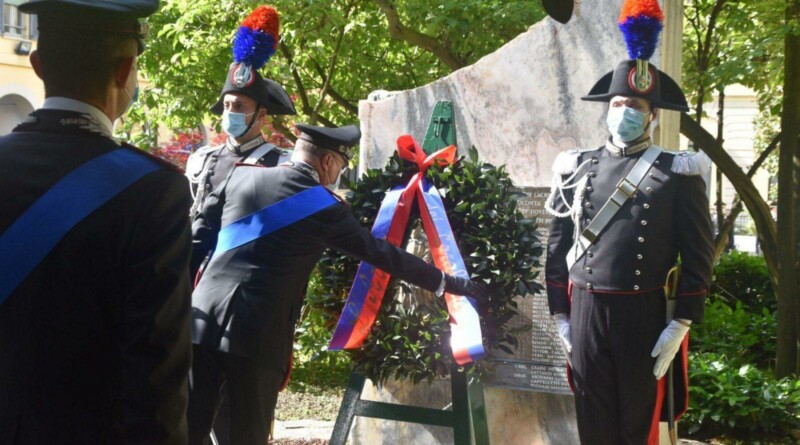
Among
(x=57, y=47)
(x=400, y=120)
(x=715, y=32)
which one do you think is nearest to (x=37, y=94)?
(x=715, y=32)

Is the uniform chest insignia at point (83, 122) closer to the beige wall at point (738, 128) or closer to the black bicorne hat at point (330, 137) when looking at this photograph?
the black bicorne hat at point (330, 137)

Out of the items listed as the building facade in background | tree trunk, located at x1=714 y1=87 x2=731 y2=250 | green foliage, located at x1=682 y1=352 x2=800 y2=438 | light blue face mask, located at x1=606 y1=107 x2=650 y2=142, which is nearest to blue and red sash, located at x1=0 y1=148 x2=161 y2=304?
light blue face mask, located at x1=606 y1=107 x2=650 y2=142

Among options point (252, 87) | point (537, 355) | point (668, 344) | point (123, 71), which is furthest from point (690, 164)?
point (123, 71)

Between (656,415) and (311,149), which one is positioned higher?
(311,149)

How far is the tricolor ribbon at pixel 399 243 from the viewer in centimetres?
500

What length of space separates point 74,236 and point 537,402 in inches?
149

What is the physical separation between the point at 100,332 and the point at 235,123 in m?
3.74

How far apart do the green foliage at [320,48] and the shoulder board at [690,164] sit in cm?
391

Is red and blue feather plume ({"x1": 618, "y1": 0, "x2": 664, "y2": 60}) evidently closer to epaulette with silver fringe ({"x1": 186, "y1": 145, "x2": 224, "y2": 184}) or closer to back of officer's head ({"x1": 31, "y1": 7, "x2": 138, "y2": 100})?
epaulette with silver fringe ({"x1": 186, "y1": 145, "x2": 224, "y2": 184})

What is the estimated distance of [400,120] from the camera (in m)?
6.04

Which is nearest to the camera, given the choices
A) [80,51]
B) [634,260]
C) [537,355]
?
[80,51]

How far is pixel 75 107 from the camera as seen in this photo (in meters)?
2.29

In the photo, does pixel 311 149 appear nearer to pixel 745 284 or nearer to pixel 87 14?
pixel 87 14

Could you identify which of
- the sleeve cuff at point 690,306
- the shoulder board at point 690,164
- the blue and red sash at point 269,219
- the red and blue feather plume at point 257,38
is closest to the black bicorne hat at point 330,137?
the blue and red sash at point 269,219
